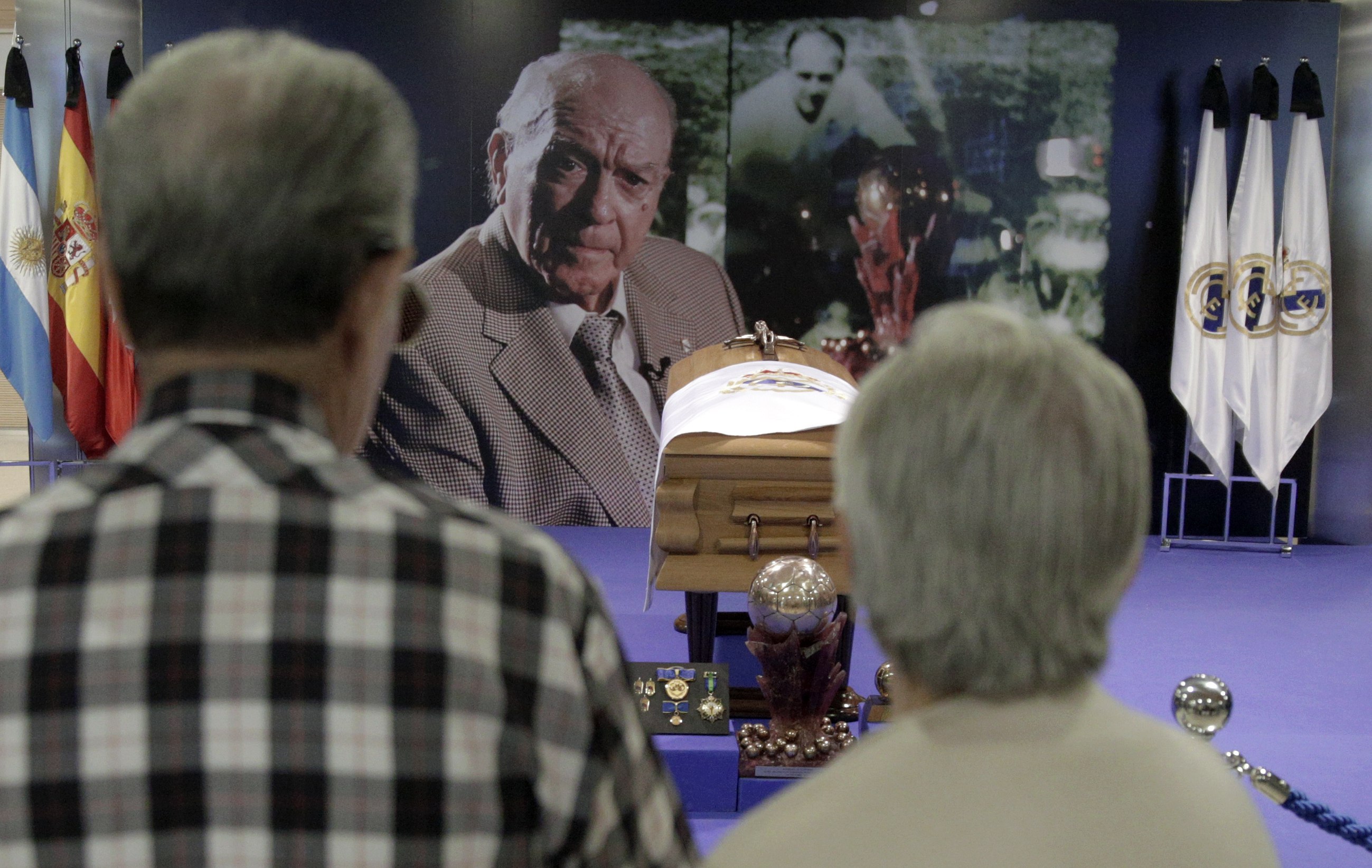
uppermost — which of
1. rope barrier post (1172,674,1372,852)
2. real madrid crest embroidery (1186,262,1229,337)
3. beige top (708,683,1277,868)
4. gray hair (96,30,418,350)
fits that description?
gray hair (96,30,418,350)

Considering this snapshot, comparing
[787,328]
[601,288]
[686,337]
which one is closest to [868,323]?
[787,328]

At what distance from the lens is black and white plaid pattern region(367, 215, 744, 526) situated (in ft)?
23.5

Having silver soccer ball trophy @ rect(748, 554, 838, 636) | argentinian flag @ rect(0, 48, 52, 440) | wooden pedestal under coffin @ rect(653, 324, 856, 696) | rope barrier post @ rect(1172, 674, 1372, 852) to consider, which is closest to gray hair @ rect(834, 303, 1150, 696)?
rope barrier post @ rect(1172, 674, 1372, 852)

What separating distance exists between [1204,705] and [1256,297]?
18.9 feet

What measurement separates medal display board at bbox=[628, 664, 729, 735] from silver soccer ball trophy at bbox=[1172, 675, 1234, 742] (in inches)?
59.6

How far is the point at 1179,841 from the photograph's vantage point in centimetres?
86

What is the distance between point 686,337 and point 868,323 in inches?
40.6

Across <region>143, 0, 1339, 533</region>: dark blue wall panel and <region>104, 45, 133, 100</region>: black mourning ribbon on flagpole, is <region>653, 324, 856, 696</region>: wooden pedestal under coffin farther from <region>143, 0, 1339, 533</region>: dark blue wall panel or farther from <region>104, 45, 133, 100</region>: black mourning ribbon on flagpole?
<region>104, 45, 133, 100</region>: black mourning ribbon on flagpole

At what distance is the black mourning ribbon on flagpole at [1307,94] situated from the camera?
6789mm

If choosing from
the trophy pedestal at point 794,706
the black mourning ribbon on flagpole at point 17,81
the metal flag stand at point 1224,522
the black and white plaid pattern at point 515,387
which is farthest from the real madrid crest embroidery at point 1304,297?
the black mourning ribbon on flagpole at point 17,81

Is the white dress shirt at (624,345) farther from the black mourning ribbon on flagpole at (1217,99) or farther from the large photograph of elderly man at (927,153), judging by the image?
the black mourning ribbon on flagpole at (1217,99)

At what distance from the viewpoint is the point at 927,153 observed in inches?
286

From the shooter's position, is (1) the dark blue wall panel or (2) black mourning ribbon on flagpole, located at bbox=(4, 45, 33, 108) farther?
(1) the dark blue wall panel

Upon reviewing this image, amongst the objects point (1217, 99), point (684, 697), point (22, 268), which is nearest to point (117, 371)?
point (22, 268)
